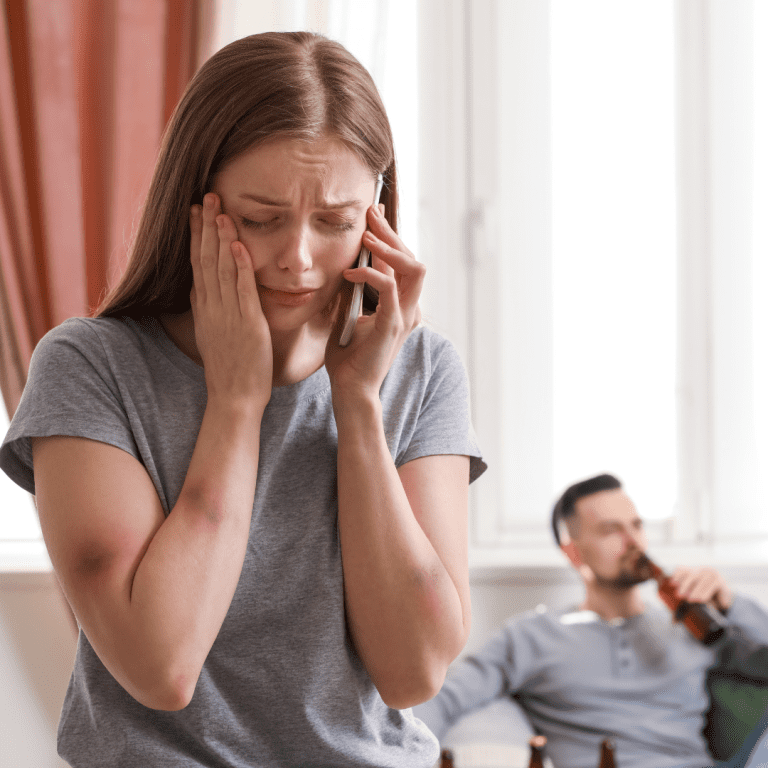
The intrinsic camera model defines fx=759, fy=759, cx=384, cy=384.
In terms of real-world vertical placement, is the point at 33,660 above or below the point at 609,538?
below

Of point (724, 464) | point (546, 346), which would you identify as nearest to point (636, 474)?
point (724, 464)

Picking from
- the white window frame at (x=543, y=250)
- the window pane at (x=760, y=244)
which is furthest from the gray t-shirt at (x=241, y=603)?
the window pane at (x=760, y=244)

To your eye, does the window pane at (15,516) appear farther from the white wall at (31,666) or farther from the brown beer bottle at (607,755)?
the brown beer bottle at (607,755)

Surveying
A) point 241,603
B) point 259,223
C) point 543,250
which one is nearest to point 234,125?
point 259,223

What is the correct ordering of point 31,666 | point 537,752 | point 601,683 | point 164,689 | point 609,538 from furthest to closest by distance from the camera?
point 31,666 < point 609,538 < point 601,683 < point 537,752 < point 164,689

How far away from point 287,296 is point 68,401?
25cm

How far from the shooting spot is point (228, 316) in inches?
32.4

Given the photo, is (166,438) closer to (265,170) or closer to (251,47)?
(265,170)

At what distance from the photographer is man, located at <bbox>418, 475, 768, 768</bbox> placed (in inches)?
72.4

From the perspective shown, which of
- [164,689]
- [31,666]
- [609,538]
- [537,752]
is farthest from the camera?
[31,666]

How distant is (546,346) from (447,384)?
154cm

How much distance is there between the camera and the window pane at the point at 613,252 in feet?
7.96

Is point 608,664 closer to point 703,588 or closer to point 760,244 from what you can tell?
point 703,588

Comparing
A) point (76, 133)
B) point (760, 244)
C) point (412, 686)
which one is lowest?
point (412, 686)
